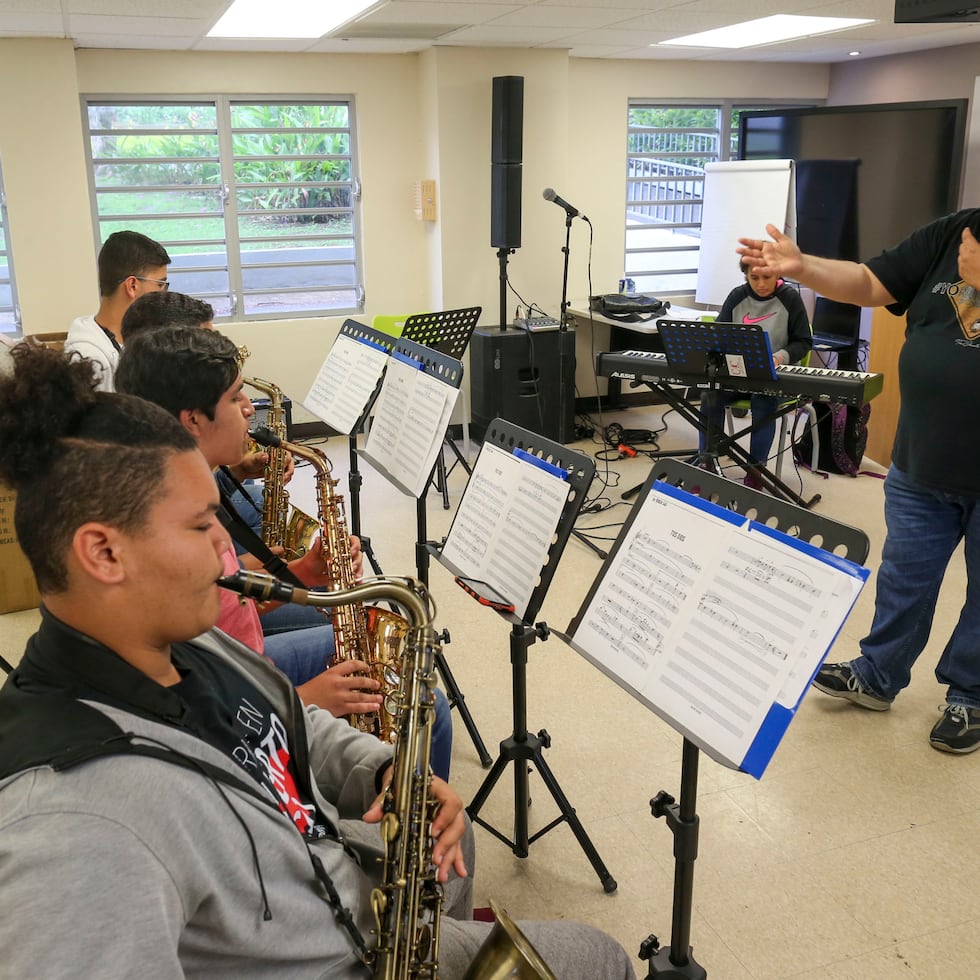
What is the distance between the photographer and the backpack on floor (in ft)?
17.0

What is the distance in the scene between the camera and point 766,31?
5.50 metres

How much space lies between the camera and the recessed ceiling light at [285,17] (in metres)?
4.30

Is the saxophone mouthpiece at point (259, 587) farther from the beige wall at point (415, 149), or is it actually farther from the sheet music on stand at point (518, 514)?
the beige wall at point (415, 149)

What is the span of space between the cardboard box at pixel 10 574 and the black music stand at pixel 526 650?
7.69 ft

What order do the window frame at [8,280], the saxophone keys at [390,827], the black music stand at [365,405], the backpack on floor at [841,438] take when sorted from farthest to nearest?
the window frame at [8,280], the backpack on floor at [841,438], the black music stand at [365,405], the saxophone keys at [390,827]

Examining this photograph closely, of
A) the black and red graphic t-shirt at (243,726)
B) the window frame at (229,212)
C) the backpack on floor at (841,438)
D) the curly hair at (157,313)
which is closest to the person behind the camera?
the black and red graphic t-shirt at (243,726)

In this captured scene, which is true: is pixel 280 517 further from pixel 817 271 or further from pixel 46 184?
pixel 46 184

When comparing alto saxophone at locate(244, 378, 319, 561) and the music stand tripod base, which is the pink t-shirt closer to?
the music stand tripod base

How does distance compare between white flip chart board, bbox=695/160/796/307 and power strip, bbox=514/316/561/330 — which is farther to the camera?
white flip chart board, bbox=695/160/796/307

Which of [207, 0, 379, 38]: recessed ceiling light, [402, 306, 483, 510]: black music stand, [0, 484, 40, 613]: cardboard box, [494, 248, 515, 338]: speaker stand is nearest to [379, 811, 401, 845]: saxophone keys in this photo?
[402, 306, 483, 510]: black music stand

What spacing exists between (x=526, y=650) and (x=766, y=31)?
4.78m

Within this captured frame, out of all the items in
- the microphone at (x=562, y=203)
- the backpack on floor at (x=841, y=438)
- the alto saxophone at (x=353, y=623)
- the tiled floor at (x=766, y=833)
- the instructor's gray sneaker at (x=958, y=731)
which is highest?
the microphone at (x=562, y=203)

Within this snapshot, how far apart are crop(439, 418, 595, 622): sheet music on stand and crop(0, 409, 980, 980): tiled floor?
0.82m

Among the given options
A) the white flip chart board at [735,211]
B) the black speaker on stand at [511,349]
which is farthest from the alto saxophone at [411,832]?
the white flip chart board at [735,211]
